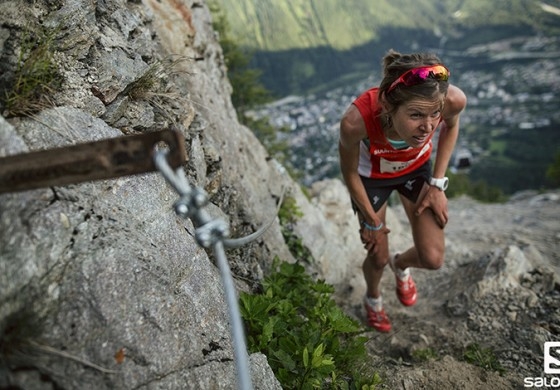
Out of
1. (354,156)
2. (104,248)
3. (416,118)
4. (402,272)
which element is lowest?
(402,272)

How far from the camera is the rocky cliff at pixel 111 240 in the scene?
2088 mm

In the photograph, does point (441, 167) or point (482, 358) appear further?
point (441, 167)

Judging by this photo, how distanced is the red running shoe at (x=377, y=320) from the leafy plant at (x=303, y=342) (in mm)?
1437

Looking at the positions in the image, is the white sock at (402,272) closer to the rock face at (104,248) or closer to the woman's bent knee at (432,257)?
the woman's bent knee at (432,257)

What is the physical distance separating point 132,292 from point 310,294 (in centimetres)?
246

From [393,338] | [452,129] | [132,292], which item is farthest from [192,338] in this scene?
[452,129]

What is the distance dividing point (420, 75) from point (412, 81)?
9 centimetres

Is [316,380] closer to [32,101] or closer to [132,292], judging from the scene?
[132,292]

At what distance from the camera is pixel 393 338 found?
5168 mm

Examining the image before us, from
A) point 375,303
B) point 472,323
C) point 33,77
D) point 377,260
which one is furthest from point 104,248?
point 472,323

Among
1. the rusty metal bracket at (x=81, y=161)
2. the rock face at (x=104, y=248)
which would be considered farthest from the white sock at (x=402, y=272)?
the rusty metal bracket at (x=81, y=161)

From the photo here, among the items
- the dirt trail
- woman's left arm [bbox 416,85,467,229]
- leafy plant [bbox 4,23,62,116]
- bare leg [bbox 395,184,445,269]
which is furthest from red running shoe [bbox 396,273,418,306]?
leafy plant [bbox 4,23,62,116]

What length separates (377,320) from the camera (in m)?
5.49

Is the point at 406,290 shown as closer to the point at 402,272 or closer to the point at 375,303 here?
the point at 402,272
